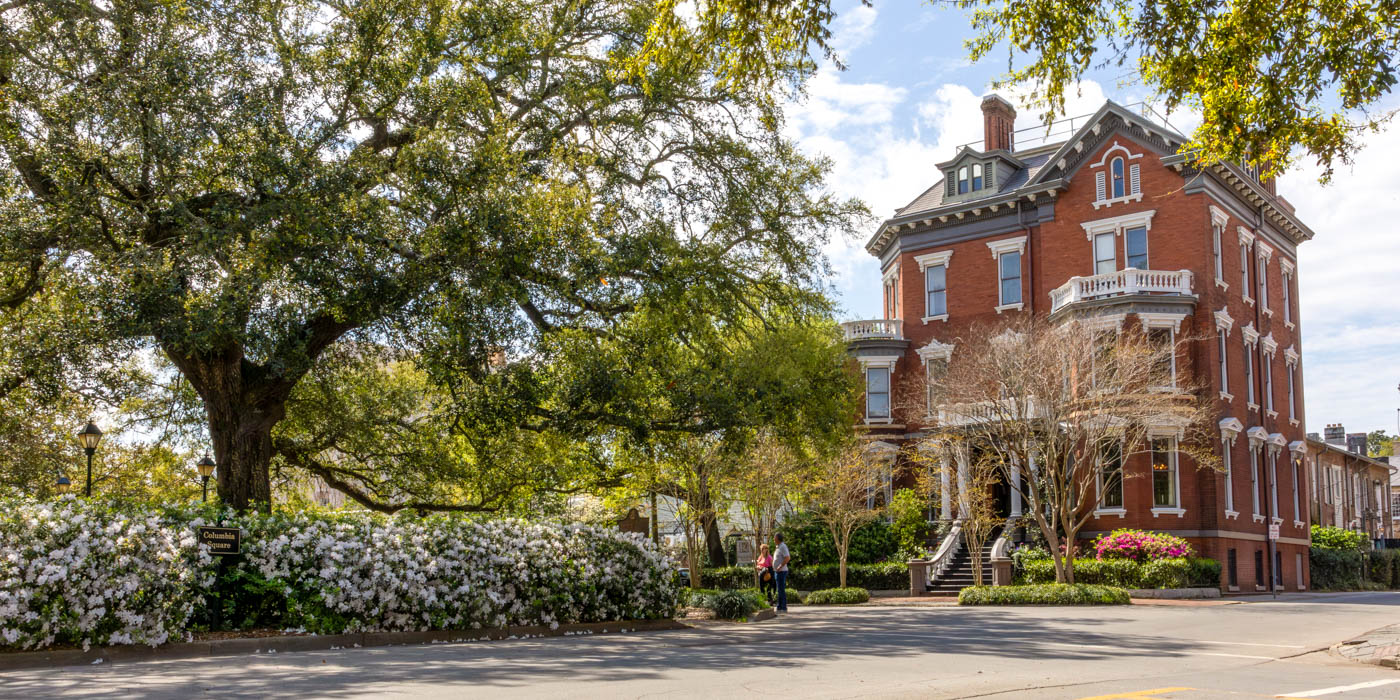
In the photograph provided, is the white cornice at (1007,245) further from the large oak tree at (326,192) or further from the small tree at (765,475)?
the large oak tree at (326,192)

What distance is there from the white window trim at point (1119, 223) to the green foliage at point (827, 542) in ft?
38.7

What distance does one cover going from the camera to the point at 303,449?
23094 millimetres

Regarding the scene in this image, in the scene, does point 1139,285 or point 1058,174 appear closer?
point 1139,285

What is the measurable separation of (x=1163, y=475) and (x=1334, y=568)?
13.7 metres

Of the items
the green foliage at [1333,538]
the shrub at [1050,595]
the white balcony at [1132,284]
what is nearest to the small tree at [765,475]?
the shrub at [1050,595]

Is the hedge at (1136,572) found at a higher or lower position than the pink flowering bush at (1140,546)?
lower

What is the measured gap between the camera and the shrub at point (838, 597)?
31.3m

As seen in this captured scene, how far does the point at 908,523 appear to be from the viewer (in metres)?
38.3

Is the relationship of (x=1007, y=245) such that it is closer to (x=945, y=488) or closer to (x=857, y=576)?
(x=945, y=488)

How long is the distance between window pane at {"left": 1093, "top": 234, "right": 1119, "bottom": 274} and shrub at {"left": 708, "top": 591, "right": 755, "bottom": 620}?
21.2 meters

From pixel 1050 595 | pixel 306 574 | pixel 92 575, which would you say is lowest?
pixel 1050 595

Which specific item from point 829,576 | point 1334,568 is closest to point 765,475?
point 829,576

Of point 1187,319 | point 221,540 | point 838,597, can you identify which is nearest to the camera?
point 221,540

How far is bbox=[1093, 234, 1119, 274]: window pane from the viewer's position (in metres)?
37.4
